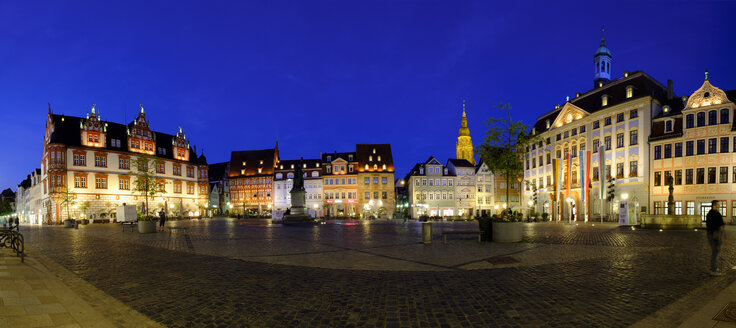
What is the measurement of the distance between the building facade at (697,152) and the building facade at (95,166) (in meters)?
60.6

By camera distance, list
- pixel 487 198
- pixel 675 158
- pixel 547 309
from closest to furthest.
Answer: pixel 547 309, pixel 675 158, pixel 487 198

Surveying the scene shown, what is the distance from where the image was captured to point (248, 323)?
5148 mm

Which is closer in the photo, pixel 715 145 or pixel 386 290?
pixel 386 290

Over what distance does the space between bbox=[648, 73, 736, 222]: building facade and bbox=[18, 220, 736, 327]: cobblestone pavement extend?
31.2 metres

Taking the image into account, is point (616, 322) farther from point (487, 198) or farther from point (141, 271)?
point (487, 198)

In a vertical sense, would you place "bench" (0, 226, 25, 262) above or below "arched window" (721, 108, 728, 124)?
below

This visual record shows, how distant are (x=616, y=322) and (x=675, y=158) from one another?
43.8 meters

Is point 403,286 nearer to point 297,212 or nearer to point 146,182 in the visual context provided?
point 297,212

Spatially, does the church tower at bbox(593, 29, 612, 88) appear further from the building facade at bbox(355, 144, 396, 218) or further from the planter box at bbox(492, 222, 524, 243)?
the planter box at bbox(492, 222, 524, 243)

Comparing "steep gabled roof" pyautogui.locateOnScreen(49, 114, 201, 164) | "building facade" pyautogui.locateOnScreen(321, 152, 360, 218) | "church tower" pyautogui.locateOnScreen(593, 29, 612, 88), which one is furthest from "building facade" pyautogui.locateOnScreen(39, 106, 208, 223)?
"church tower" pyautogui.locateOnScreen(593, 29, 612, 88)

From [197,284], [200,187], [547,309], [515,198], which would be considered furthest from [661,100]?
[200,187]

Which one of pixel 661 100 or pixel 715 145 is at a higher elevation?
pixel 661 100

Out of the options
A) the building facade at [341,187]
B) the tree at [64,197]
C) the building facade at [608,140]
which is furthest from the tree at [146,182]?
the building facade at [608,140]

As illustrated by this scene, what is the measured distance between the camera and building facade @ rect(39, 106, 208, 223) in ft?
181
